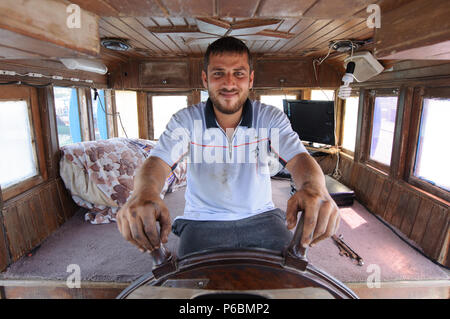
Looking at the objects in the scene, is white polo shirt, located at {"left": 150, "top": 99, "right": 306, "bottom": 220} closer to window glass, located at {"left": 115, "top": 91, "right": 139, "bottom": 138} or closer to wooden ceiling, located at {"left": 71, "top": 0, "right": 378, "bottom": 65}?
wooden ceiling, located at {"left": 71, "top": 0, "right": 378, "bottom": 65}

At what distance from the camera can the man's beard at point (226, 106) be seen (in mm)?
1532

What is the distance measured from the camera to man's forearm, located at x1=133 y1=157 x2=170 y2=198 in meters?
0.92

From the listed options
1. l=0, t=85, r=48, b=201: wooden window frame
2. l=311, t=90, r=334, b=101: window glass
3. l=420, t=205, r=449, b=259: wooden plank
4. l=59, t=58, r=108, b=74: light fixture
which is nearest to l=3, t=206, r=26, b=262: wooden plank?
l=0, t=85, r=48, b=201: wooden window frame

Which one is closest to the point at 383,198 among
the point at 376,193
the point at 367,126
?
the point at 376,193

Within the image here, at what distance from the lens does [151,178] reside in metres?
1.04

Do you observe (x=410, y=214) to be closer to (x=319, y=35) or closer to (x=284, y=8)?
(x=319, y=35)

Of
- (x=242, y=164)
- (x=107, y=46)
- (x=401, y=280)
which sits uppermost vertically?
(x=107, y=46)

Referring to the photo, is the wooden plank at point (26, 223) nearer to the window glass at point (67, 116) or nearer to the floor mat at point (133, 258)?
the floor mat at point (133, 258)

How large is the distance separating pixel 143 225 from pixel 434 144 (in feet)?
8.17

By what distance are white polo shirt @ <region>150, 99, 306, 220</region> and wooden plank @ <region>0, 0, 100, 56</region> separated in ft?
1.82

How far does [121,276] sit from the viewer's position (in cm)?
186

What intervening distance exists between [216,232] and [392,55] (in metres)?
1.17

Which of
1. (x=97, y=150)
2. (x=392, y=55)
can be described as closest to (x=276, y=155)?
(x=392, y=55)
